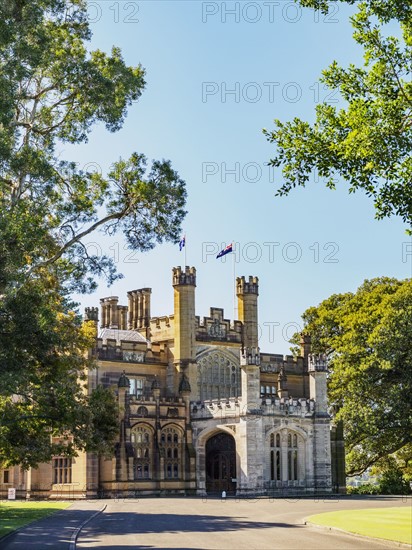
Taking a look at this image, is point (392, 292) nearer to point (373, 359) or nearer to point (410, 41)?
point (373, 359)

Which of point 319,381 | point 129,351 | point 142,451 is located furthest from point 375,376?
point 129,351

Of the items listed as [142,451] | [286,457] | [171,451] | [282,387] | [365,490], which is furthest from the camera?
[282,387]

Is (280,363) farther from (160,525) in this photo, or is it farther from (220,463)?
(160,525)

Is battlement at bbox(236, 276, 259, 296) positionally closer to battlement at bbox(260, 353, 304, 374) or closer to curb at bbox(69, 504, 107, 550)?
battlement at bbox(260, 353, 304, 374)

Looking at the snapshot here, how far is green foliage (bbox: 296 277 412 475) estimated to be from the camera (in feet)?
187

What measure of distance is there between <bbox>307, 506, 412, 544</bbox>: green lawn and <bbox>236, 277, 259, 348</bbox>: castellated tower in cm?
3307

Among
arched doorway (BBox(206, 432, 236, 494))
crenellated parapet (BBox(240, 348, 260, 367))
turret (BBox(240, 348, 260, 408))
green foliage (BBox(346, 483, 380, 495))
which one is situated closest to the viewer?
turret (BBox(240, 348, 260, 408))

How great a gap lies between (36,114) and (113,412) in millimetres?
12354

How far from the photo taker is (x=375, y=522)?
1154 inches

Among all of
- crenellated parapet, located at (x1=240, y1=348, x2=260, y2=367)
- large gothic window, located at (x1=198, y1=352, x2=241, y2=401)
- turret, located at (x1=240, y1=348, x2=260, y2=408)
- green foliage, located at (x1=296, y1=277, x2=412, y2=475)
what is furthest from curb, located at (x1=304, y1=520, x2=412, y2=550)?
large gothic window, located at (x1=198, y1=352, x2=241, y2=401)

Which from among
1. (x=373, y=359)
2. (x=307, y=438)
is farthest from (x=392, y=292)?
(x=307, y=438)

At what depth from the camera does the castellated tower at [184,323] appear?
6297 centimetres

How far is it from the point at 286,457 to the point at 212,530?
1166 inches

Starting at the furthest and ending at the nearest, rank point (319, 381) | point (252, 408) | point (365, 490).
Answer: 1. point (365, 490)
2. point (319, 381)
3. point (252, 408)
